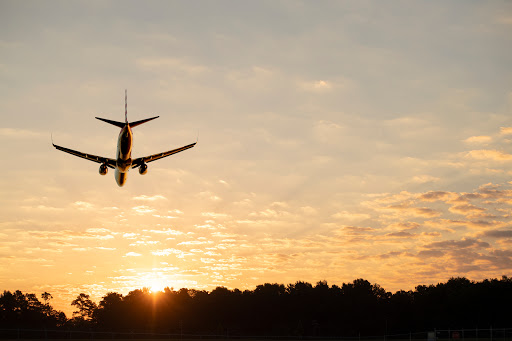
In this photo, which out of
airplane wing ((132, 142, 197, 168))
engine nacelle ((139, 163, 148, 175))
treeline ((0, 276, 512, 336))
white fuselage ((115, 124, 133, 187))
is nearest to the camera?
white fuselage ((115, 124, 133, 187))

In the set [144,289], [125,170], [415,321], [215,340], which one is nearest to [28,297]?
[144,289]

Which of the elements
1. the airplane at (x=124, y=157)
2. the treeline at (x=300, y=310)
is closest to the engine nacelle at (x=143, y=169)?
the airplane at (x=124, y=157)

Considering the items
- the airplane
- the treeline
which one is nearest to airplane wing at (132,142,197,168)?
the airplane

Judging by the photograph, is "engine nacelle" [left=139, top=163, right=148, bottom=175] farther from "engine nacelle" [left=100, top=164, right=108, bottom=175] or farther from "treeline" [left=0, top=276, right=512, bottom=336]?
"treeline" [left=0, top=276, right=512, bottom=336]

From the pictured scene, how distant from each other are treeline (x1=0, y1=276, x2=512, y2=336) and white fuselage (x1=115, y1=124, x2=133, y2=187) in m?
76.0

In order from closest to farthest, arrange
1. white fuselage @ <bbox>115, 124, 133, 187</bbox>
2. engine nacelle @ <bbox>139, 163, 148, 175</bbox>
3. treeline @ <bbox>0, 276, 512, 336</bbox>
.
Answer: white fuselage @ <bbox>115, 124, 133, 187</bbox> < engine nacelle @ <bbox>139, 163, 148, 175</bbox> < treeline @ <bbox>0, 276, 512, 336</bbox>

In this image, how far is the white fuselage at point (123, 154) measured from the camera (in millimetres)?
58312

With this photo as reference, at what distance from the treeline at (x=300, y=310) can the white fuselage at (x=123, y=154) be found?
249 feet

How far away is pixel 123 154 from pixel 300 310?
107m

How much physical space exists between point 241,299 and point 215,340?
202 ft

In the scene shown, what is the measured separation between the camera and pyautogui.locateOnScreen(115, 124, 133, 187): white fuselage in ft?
191

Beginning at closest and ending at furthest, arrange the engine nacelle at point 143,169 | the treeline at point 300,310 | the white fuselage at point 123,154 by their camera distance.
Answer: the white fuselage at point 123,154
the engine nacelle at point 143,169
the treeline at point 300,310

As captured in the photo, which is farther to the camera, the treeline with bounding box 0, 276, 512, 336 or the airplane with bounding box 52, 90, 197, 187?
the treeline with bounding box 0, 276, 512, 336

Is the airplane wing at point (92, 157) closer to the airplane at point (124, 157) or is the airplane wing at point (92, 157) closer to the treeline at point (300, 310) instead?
the airplane at point (124, 157)
